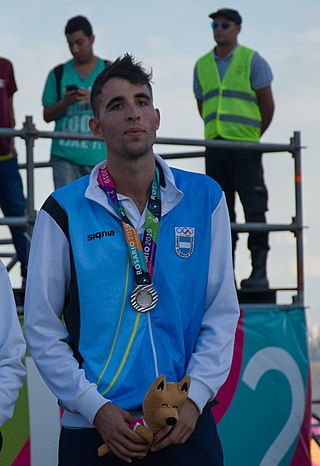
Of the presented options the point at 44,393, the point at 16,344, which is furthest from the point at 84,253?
the point at 44,393

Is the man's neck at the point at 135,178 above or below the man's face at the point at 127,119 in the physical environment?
below

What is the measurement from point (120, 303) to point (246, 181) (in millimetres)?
3944

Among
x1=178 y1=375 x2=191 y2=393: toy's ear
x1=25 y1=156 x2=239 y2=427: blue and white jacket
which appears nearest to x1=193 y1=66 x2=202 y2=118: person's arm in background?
x1=25 y1=156 x2=239 y2=427: blue and white jacket

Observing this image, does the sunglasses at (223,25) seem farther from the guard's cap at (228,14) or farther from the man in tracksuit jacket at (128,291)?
the man in tracksuit jacket at (128,291)

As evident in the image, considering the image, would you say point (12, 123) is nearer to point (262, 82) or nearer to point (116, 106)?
point (262, 82)

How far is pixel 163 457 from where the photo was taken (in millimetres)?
3205

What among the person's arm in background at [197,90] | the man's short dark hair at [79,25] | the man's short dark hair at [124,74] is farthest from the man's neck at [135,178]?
the person's arm in background at [197,90]

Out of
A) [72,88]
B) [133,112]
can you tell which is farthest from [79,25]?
[133,112]

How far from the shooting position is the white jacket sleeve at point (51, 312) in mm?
3246

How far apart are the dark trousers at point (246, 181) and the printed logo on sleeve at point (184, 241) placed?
3.73 meters

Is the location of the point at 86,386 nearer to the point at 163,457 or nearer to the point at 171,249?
the point at 163,457

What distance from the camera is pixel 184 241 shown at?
3383mm

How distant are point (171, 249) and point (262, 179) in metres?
3.90

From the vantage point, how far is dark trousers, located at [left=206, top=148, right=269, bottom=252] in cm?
709
